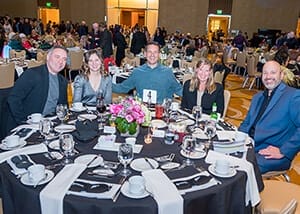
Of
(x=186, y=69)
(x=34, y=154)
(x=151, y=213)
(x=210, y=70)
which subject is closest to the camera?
(x=151, y=213)

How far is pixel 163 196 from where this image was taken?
1.64 meters

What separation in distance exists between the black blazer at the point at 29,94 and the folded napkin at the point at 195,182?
1760 millimetres

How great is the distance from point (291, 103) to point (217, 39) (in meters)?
14.9

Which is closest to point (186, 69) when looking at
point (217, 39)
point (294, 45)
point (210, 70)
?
point (210, 70)

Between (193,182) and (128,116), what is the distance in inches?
28.1

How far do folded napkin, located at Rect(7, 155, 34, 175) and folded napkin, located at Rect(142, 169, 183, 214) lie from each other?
67 cm

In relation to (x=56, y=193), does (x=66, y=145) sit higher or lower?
higher

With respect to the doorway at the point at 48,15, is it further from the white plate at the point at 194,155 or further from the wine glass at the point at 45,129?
the white plate at the point at 194,155

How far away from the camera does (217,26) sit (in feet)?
60.1

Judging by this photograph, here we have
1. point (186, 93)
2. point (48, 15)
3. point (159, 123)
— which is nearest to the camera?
point (159, 123)

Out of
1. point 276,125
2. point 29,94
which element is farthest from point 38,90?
point 276,125

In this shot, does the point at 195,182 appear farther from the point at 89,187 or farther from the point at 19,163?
the point at 19,163

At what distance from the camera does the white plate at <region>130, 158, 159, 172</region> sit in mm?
1910

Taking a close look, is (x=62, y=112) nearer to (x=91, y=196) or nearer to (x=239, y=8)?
(x=91, y=196)
